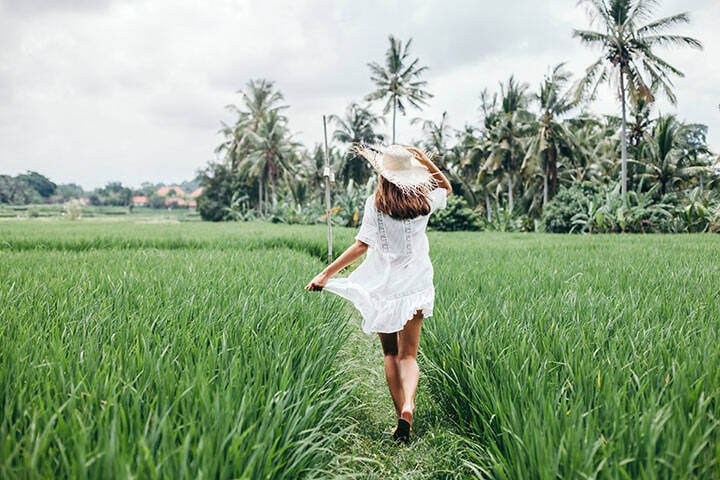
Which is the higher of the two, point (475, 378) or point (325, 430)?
point (475, 378)

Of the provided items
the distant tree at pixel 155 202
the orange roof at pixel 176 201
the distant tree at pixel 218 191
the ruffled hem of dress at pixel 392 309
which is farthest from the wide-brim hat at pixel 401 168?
the orange roof at pixel 176 201

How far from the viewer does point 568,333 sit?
2074 mm

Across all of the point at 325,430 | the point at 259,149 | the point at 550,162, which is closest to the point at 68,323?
the point at 325,430

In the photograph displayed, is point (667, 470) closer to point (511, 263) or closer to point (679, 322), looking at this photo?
point (679, 322)

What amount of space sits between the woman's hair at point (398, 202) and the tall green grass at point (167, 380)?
667 millimetres

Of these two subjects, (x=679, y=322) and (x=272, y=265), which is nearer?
(x=679, y=322)

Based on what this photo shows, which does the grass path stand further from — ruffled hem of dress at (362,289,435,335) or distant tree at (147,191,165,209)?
distant tree at (147,191,165,209)

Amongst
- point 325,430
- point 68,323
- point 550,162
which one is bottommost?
point 325,430

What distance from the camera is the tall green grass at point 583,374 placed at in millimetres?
1153

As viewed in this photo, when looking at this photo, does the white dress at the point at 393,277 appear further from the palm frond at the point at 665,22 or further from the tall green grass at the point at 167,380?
the palm frond at the point at 665,22

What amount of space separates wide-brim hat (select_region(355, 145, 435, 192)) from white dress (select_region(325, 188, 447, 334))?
0.41 feet

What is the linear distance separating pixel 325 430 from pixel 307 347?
14.9 inches

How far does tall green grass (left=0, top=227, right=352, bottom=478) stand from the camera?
1064 millimetres

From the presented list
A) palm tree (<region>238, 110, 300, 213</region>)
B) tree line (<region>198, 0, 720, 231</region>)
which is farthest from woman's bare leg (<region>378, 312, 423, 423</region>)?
palm tree (<region>238, 110, 300, 213</region>)
